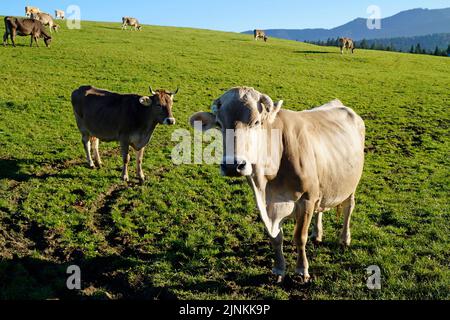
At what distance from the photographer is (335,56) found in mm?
41688

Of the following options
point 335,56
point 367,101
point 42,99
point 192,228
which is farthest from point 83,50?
point 192,228

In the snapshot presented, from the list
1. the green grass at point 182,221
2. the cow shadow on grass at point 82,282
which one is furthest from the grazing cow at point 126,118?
the cow shadow on grass at point 82,282

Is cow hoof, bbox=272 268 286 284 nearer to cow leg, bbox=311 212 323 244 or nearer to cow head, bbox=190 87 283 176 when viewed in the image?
cow leg, bbox=311 212 323 244

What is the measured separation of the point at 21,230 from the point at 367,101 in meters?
20.6

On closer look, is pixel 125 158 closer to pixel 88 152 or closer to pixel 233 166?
pixel 88 152

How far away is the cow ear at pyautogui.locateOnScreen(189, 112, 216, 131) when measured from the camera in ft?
17.4

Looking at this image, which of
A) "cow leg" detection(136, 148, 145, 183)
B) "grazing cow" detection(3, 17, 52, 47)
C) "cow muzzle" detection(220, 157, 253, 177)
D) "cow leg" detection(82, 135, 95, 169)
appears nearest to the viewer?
"cow muzzle" detection(220, 157, 253, 177)

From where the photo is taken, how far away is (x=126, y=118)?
423 inches

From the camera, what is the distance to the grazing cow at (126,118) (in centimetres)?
1058

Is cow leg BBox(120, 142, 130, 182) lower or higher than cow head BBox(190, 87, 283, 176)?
lower

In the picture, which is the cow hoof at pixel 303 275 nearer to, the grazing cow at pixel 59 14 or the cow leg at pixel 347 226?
the cow leg at pixel 347 226

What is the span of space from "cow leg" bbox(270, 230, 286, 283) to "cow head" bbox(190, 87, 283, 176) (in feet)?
5.67

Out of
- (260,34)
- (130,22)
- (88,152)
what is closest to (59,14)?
(130,22)

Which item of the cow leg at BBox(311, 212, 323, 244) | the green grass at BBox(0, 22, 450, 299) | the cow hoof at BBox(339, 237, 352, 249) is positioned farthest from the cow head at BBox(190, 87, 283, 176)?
the cow hoof at BBox(339, 237, 352, 249)
